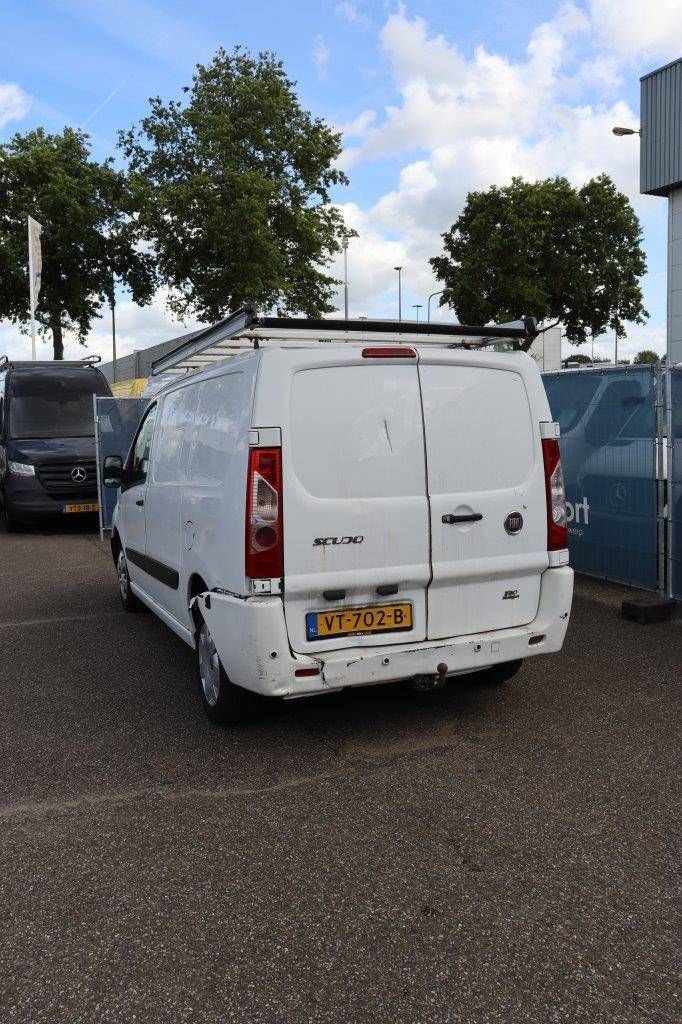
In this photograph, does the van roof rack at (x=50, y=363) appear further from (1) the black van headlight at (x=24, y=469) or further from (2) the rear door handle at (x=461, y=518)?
(2) the rear door handle at (x=461, y=518)

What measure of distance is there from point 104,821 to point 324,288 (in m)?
32.4

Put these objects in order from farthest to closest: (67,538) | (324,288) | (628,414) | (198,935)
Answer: (324,288) → (67,538) → (628,414) → (198,935)

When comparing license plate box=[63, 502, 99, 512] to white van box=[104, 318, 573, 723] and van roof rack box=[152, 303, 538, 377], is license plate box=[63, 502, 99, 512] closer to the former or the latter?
van roof rack box=[152, 303, 538, 377]

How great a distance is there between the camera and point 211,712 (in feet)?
15.1

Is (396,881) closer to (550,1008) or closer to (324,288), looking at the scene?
(550,1008)

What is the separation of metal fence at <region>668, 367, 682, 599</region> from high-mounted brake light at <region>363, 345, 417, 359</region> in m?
3.43

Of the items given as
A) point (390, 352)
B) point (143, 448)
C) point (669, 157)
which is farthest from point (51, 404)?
point (669, 157)

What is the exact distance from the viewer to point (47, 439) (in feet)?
43.4

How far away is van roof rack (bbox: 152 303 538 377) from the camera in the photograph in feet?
13.1

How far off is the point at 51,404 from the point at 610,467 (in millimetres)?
9228

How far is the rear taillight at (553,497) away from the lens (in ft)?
14.8

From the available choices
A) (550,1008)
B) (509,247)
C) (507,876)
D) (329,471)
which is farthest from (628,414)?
(509,247)

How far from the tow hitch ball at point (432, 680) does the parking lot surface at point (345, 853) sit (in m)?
0.27

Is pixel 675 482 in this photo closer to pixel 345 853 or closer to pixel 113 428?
pixel 345 853
